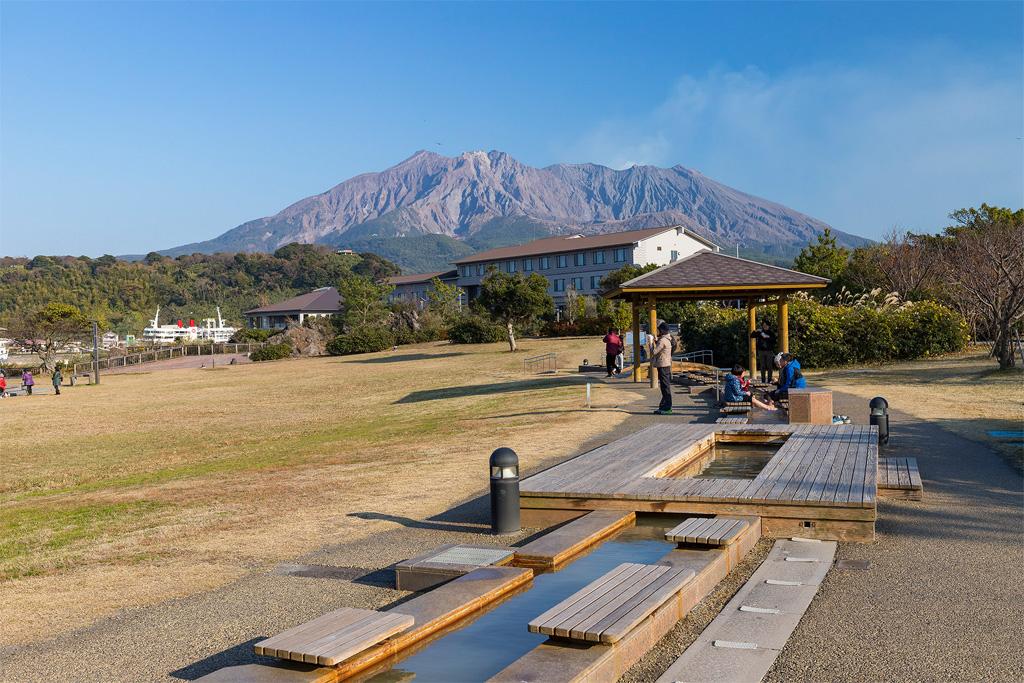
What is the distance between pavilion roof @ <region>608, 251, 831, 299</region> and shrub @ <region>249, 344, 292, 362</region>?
157 ft

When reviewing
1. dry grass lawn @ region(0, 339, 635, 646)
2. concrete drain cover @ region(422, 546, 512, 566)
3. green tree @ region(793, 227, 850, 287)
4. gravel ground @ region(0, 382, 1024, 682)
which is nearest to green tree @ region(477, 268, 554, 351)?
dry grass lawn @ region(0, 339, 635, 646)

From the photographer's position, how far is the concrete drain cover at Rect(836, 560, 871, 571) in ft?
22.9

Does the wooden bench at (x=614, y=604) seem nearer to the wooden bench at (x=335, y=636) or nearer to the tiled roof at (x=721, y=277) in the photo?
the wooden bench at (x=335, y=636)

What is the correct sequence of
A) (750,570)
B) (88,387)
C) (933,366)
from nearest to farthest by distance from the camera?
(750,570), (933,366), (88,387)

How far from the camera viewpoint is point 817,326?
28750 mm

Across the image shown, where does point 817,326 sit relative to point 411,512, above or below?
above

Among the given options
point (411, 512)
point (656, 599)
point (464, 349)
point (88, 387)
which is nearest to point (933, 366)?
point (411, 512)

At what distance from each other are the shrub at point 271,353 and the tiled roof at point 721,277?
159ft

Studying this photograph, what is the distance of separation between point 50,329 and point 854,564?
228 ft

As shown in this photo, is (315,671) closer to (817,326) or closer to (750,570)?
(750,570)

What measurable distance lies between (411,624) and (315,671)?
758mm

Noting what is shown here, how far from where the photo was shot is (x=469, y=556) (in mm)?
7254

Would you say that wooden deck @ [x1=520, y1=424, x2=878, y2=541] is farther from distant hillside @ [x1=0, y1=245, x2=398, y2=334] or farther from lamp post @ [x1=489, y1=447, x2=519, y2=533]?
distant hillside @ [x1=0, y1=245, x2=398, y2=334]

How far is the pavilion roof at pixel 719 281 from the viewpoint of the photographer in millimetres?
22891
